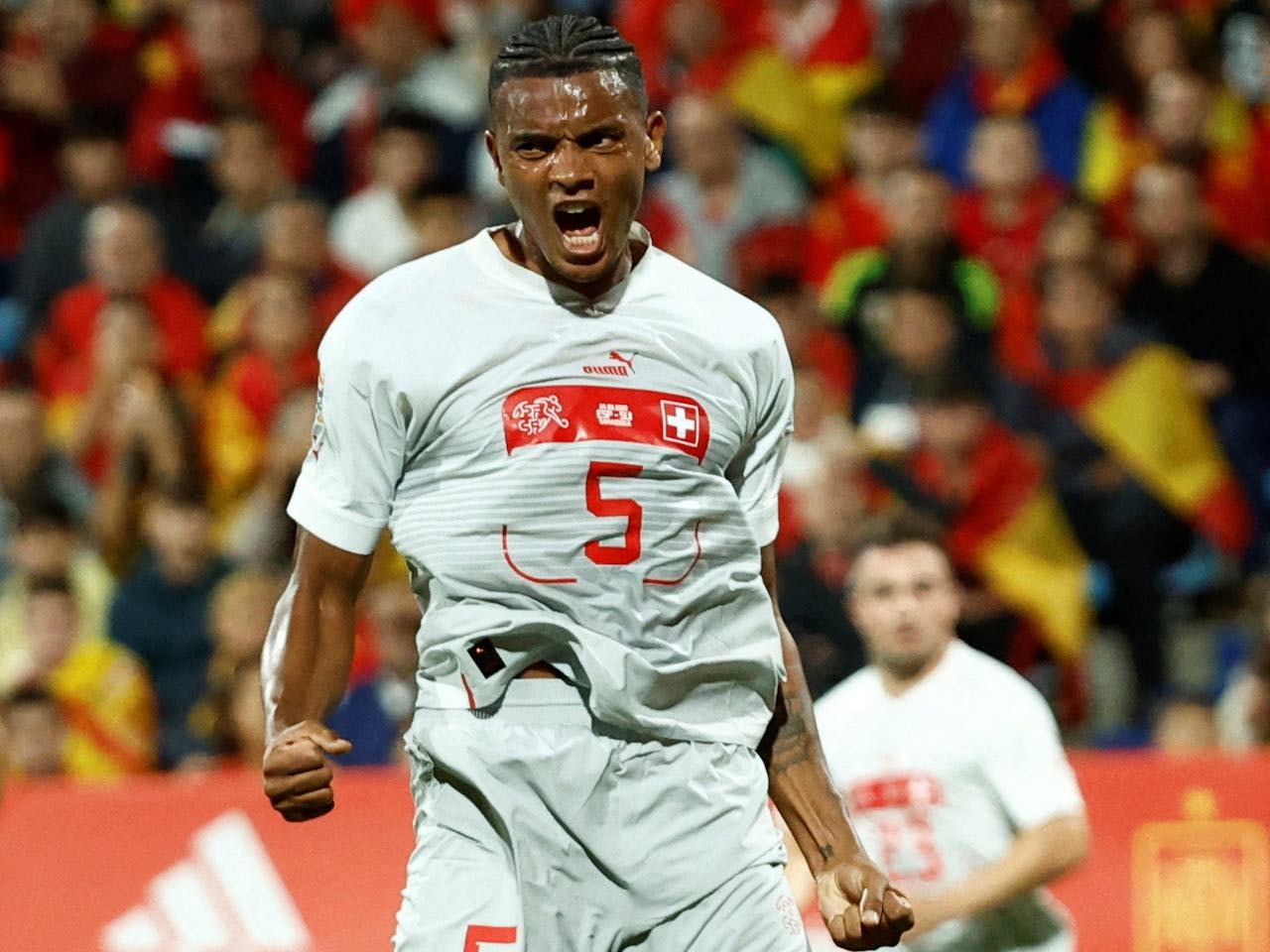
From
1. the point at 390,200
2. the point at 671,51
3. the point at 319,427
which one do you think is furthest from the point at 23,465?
the point at 319,427

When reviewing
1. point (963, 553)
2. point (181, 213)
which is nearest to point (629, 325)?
point (963, 553)

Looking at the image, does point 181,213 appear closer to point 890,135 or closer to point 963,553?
point 890,135

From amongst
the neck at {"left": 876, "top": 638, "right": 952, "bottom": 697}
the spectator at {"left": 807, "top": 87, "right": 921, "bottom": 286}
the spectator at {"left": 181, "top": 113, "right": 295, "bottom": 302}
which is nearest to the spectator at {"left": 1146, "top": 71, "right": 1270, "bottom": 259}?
the spectator at {"left": 807, "top": 87, "right": 921, "bottom": 286}

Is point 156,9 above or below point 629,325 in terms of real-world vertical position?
above

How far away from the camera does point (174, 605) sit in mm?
7887

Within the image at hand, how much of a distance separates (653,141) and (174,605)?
4.88 m

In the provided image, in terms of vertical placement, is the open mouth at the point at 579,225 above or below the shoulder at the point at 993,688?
above

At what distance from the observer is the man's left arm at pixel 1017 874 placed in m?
5.22

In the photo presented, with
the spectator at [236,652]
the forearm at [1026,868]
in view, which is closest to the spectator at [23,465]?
the spectator at [236,652]

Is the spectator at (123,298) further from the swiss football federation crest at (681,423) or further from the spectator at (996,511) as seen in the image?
the swiss football federation crest at (681,423)

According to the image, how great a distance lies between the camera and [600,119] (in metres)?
3.22

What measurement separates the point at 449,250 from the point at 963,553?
14.5ft

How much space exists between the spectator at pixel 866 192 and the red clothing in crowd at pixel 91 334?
8.01ft

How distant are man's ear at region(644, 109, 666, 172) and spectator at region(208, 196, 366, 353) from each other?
541cm
